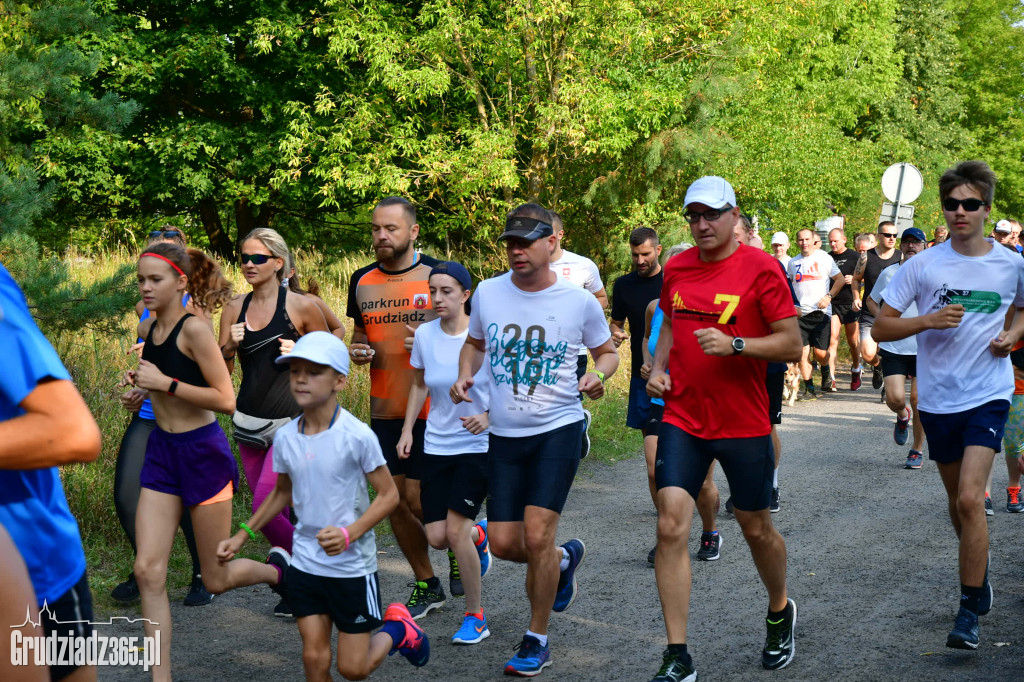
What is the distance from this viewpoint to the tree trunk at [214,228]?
84.0 feet

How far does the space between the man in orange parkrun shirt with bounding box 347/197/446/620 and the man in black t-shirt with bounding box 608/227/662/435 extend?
1.58 m

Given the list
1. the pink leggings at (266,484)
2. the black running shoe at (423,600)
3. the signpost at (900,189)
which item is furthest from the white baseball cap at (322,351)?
the signpost at (900,189)

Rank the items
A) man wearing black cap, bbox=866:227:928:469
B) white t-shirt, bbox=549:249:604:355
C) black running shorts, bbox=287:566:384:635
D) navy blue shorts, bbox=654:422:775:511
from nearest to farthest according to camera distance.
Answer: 1. black running shorts, bbox=287:566:384:635
2. navy blue shorts, bbox=654:422:775:511
3. white t-shirt, bbox=549:249:604:355
4. man wearing black cap, bbox=866:227:928:469

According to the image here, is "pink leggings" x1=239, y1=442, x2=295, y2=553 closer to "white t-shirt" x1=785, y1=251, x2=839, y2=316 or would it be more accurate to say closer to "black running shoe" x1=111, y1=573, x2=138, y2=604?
"black running shoe" x1=111, y1=573, x2=138, y2=604

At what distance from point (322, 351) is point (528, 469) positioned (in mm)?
1391

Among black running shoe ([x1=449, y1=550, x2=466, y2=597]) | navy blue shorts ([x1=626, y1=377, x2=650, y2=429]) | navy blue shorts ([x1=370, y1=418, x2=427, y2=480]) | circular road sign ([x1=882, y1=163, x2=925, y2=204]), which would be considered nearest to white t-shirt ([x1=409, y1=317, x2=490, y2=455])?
navy blue shorts ([x1=370, y1=418, x2=427, y2=480])

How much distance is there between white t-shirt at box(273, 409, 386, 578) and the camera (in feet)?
13.9

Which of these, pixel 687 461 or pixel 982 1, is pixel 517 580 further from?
pixel 982 1

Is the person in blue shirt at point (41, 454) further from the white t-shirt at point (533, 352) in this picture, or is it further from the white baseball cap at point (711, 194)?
the white baseball cap at point (711, 194)

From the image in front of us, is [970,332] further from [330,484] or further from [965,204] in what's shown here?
[330,484]

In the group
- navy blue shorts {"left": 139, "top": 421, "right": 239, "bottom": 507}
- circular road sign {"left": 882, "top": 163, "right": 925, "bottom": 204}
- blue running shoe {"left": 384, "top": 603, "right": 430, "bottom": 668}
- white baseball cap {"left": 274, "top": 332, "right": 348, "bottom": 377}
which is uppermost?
circular road sign {"left": 882, "top": 163, "right": 925, "bottom": 204}

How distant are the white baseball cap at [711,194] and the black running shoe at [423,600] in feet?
8.97

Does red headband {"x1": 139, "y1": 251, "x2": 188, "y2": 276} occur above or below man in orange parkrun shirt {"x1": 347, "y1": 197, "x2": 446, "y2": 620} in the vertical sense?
above

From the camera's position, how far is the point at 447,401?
5.80 meters
